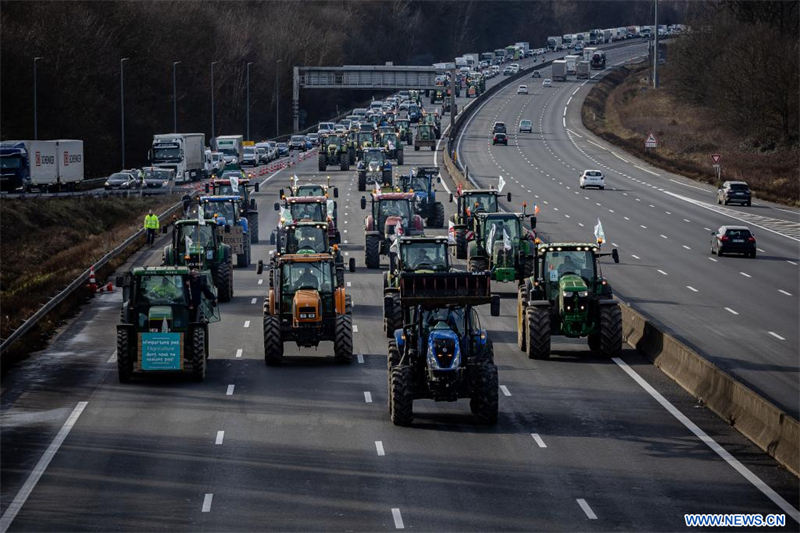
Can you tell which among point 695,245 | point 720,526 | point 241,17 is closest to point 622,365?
point 720,526

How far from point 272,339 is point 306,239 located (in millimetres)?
10092

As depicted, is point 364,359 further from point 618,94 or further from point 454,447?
point 618,94

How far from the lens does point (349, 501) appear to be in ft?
69.7

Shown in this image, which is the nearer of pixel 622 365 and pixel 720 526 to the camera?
pixel 720 526

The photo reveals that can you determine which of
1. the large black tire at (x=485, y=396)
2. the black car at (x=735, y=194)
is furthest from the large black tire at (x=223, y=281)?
the black car at (x=735, y=194)

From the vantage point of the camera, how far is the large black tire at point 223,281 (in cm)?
4325

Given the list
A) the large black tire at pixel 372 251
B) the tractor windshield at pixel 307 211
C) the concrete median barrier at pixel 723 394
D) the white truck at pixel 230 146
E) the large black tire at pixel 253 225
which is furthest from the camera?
the white truck at pixel 230 146

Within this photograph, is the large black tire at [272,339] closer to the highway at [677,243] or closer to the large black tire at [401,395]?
the large black tire at [401,395]

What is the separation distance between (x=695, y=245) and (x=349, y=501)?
42.7 m

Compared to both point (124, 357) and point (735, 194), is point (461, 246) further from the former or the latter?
point (735, 194)

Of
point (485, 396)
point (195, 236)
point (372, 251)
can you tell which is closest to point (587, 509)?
point (485, 396)

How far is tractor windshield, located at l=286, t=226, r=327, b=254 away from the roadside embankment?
151 ft

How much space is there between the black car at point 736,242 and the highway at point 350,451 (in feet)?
63.0

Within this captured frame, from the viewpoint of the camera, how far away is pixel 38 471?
76.8ft
